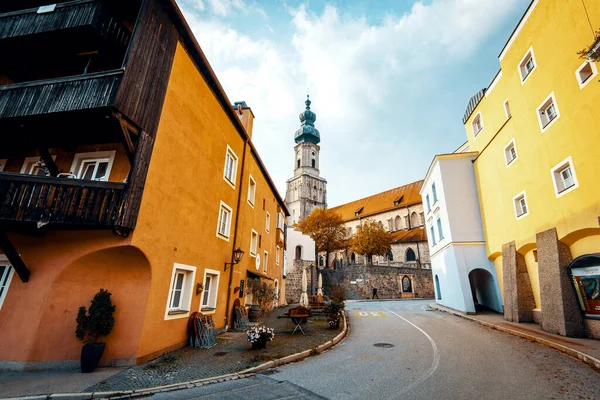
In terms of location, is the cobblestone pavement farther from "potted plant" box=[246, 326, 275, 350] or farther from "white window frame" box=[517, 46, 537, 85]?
"white window frame" box=[517, 46, 537, 85]

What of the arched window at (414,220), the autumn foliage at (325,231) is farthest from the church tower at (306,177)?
the arched window at (414,220)

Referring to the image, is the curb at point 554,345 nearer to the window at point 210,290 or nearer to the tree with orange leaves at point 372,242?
the window at point 210,290

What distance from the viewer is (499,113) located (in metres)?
16.6

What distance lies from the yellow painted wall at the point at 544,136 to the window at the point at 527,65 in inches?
8.0

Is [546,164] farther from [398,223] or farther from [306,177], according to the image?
[306,177]

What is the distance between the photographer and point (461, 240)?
18422 mm

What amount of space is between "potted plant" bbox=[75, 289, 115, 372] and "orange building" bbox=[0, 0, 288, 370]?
0.34 metres

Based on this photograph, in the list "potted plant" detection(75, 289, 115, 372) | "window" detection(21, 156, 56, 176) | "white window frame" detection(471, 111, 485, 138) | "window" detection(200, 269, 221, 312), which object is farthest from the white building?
"window" detection(21, 156, 56, 176)

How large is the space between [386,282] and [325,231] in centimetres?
1219

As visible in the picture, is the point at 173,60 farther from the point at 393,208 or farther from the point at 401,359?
the point at 393,208

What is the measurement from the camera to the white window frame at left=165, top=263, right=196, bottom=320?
856 cm

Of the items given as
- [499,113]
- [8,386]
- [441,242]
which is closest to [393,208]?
[441,242]

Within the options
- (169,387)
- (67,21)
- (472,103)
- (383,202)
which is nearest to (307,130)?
(383,202)

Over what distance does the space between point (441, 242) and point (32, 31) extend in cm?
2405
